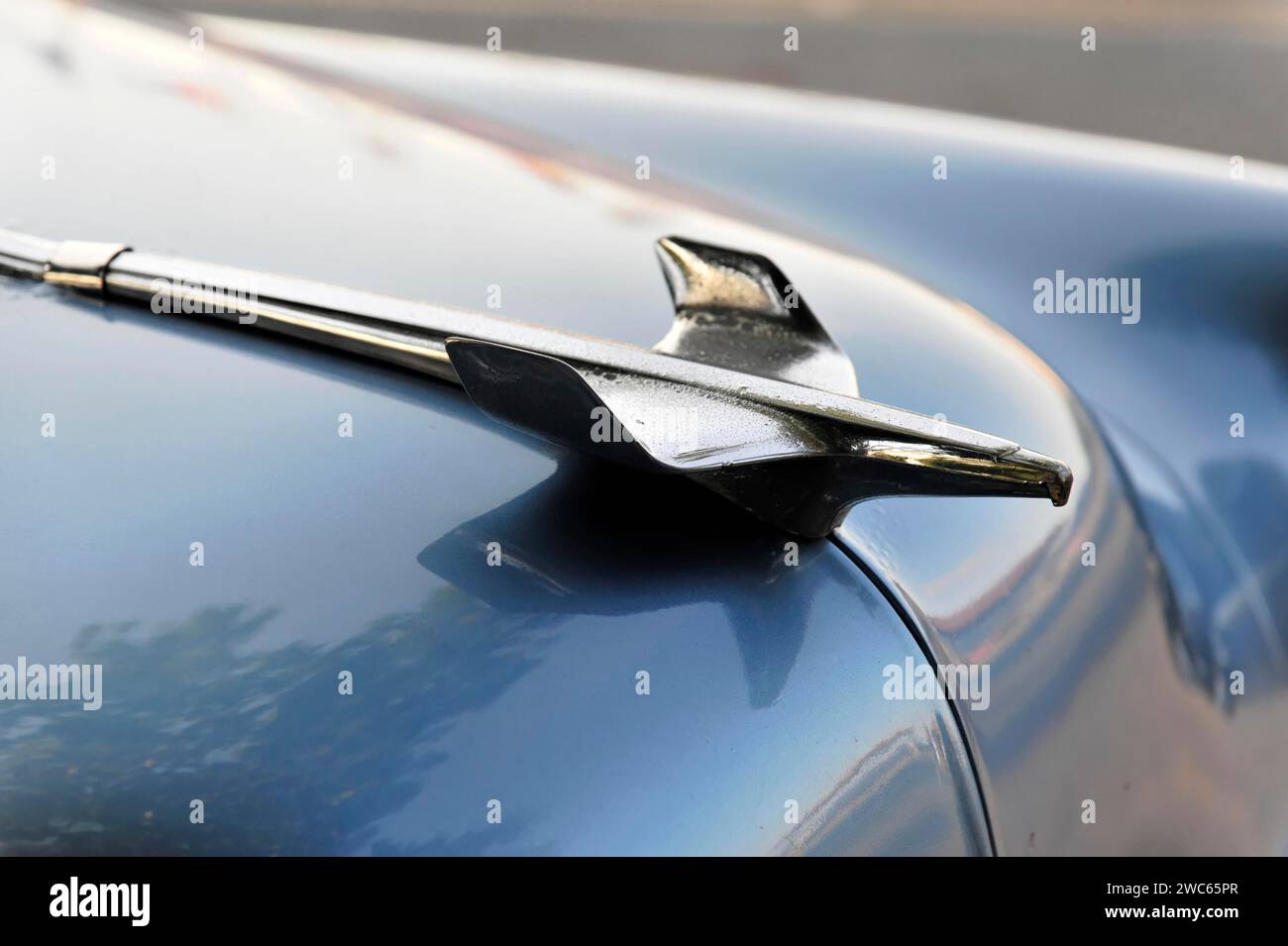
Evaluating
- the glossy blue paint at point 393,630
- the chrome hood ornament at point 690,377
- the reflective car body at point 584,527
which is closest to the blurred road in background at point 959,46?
the reflective car body at point 584,527

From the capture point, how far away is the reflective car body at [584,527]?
2.72ft

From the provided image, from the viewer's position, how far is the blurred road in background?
22.0 feet

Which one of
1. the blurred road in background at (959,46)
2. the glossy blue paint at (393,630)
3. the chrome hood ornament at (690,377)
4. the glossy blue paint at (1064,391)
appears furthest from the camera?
the blurred road in background at (959,46)

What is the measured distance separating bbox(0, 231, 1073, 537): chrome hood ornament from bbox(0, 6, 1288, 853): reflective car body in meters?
0.03

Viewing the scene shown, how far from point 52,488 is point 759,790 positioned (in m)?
0.53

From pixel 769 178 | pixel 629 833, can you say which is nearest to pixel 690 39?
pixel 769 178

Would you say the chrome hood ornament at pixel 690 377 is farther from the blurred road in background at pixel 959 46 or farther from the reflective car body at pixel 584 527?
the blurred road in background at pixel 959 46

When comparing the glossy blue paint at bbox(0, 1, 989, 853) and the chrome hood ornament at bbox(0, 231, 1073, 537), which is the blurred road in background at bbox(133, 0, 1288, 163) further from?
the glossy blue paint at bbox(0, 1, 989, 853)

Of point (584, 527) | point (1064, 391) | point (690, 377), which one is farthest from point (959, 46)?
point (584, 527)

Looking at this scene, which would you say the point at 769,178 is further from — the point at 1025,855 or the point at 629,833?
the point at 629,833

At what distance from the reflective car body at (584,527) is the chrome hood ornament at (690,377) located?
0.11 feet

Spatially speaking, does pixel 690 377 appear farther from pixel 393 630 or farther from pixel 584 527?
pixel 393 630
